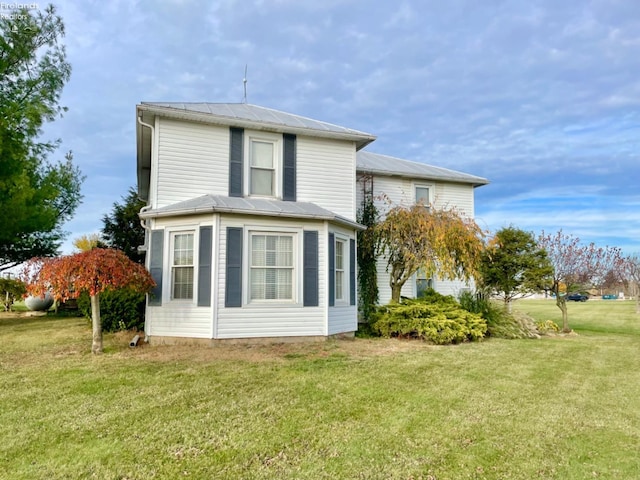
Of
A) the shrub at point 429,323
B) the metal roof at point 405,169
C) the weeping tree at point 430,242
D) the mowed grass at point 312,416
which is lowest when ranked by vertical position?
the mowed grass at point 312,416

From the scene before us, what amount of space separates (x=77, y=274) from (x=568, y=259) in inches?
573

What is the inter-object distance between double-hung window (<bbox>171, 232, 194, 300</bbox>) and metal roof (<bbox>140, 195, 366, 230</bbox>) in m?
0.63

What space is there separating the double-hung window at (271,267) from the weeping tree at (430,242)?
3673 mm

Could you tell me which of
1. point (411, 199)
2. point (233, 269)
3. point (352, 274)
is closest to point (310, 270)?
point (352, 274)

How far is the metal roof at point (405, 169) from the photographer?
1350 centimetres

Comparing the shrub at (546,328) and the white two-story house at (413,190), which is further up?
the white two-story house at (413,190)

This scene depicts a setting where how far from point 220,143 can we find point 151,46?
5620 millimetres

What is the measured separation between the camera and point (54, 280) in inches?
283

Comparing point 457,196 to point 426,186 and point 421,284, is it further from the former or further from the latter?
point 421,284

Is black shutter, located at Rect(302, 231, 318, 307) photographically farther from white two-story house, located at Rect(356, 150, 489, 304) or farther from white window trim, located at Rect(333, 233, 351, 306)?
white two-story house, located at Rect(356, 150, 489, 304)

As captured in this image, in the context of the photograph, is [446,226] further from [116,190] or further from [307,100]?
[116,190]

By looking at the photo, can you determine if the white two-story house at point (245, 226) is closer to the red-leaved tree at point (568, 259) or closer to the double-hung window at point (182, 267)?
the double-hung window at point (182, 267)

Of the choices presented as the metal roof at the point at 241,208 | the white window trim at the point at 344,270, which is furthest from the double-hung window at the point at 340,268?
the metal roof at the point at 241,208

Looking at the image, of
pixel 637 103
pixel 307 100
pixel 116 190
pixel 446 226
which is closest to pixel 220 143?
pixel 446 226
